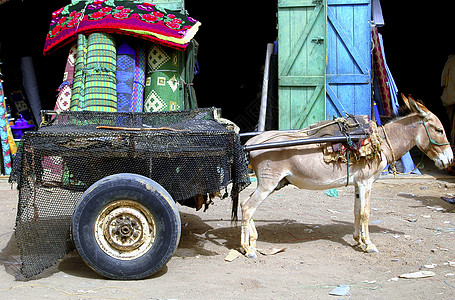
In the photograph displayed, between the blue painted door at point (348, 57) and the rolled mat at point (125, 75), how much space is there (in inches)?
137

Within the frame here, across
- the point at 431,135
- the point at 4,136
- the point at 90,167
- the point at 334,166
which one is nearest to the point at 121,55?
the point at 4,136

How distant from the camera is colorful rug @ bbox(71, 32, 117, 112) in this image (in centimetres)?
755

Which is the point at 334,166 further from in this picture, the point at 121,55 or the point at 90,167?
the point at 121,55

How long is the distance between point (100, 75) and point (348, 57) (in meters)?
4.34

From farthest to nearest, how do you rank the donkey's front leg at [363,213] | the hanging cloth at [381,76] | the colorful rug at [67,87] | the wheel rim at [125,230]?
the hanging cloth at [381,76] → the colorful rug at [67,87] → the donkey's front leg at [363,213] → the wheel rim at [125,230]

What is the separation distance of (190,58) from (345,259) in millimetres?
4880

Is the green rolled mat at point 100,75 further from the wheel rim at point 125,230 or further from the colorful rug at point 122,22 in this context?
the wheel rim at point 125,230

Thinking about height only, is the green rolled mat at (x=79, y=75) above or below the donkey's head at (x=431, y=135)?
above

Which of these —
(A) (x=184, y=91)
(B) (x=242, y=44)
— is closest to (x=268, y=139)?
(A) (x=184, y=91)

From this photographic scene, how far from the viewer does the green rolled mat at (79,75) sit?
298 inches

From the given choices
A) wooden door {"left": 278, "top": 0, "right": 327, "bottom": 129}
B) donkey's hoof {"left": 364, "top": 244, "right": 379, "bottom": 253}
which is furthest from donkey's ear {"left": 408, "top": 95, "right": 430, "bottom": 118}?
wooden door {"left": 278, "top": 0, "right": 327, "bottom": 129}

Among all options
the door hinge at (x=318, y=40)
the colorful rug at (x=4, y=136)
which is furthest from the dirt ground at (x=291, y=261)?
the door hinge at (x=318, y=40)

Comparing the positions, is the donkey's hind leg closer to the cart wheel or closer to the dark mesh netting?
the dark mesh netting

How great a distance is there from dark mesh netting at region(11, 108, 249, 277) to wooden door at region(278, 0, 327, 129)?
4418 millimetres
